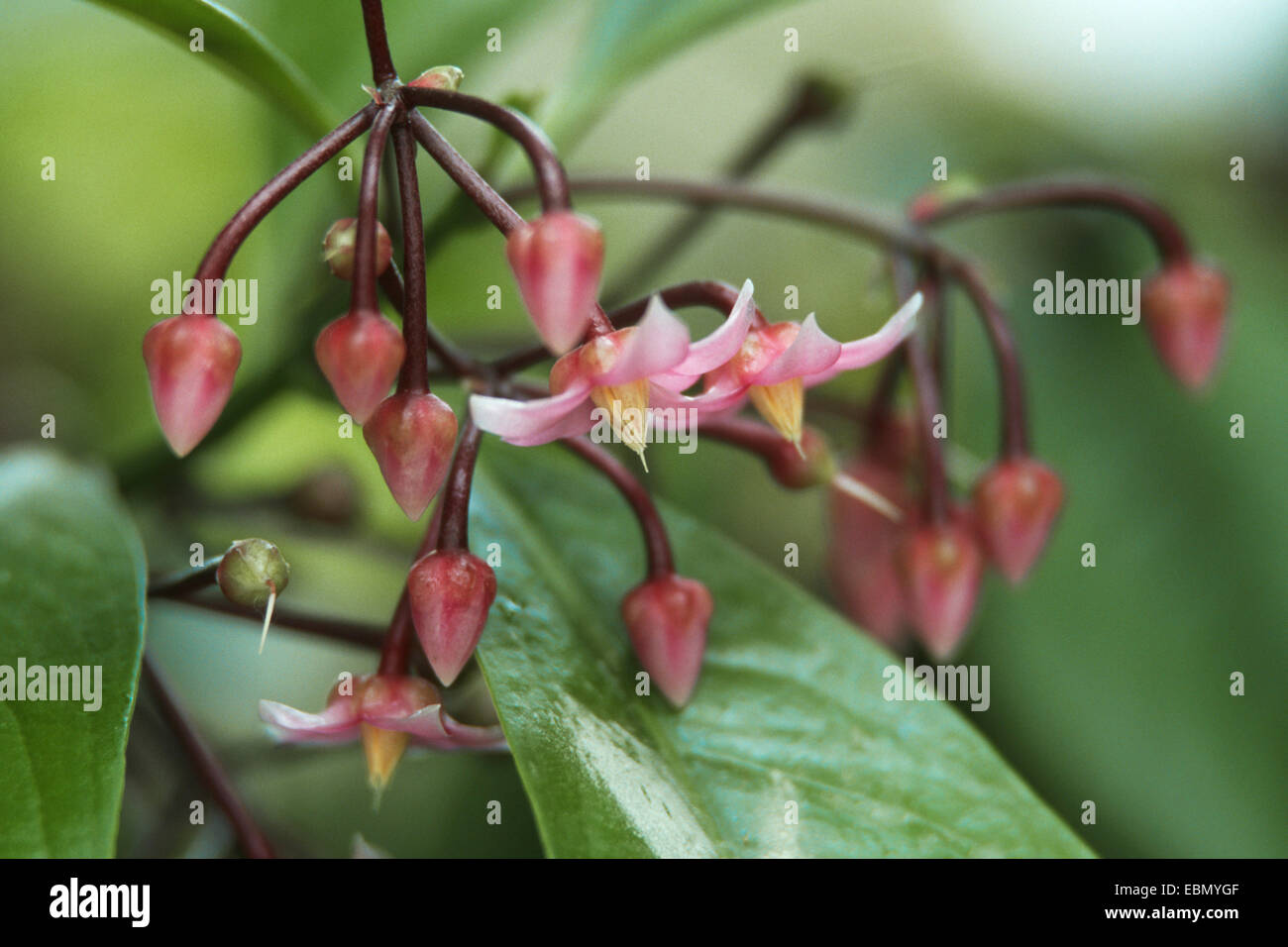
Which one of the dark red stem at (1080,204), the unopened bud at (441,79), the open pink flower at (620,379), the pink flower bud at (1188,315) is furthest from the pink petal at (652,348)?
the pink flower bud at (1188,315)

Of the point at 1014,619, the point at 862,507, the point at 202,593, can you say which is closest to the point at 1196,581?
the point at 1014,619

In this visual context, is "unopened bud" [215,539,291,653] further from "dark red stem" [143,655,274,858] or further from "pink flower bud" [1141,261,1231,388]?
"pink flower bud" [1141,261,1231,388]

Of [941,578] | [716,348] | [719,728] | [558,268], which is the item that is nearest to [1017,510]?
[941,578]

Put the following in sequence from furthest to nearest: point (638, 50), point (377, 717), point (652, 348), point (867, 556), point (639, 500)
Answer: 1. point (867, 556)
2. point (638, 50)
3. point (639, 500)
4. point (377, 717)
5. point (652, 348)

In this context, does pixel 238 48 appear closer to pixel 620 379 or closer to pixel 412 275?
pixel 412 275

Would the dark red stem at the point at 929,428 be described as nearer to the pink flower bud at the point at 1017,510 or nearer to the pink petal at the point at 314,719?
the pink flower bud at the point at 1017,510
